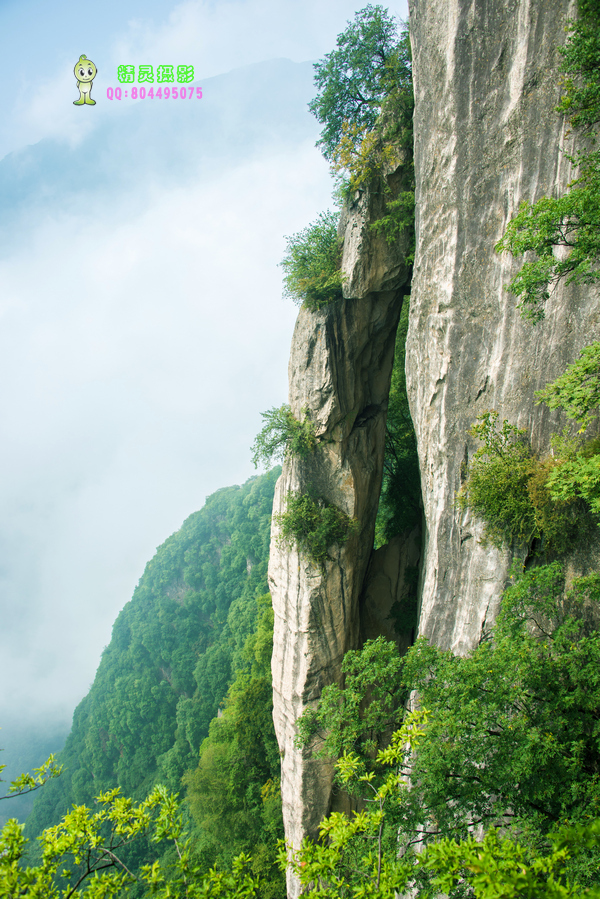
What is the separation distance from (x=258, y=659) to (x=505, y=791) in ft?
65.4

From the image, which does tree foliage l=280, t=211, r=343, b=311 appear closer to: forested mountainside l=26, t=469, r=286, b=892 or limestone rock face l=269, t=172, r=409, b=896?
limestone rock face l=269, t=172, r=409, b=896

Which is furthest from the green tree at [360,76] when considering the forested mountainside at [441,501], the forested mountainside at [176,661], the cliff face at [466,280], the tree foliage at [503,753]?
the forested mountainside at [176,661]

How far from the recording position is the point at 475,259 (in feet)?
29.4

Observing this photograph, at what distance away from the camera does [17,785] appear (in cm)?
387

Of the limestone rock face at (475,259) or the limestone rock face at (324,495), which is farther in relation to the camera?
the limestone rock face at (324,495)

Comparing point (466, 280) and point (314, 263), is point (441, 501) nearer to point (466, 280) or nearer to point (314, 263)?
point (466, 280)

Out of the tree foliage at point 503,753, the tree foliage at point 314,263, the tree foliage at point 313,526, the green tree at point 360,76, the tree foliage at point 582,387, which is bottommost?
the tree foliage at point 503,753

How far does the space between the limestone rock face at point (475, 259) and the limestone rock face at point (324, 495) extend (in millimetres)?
3588

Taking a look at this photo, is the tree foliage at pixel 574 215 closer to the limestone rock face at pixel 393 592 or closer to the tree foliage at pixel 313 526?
the tree foliage at pixel 313 526

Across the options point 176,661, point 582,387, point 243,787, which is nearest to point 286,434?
point 582,387

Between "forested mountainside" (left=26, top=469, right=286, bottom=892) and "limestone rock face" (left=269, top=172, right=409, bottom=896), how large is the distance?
31.2 ft

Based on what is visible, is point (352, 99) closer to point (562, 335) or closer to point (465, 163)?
point (465, 163)

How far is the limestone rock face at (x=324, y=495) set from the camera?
44.5 feet

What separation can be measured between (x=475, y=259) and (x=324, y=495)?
803cm
